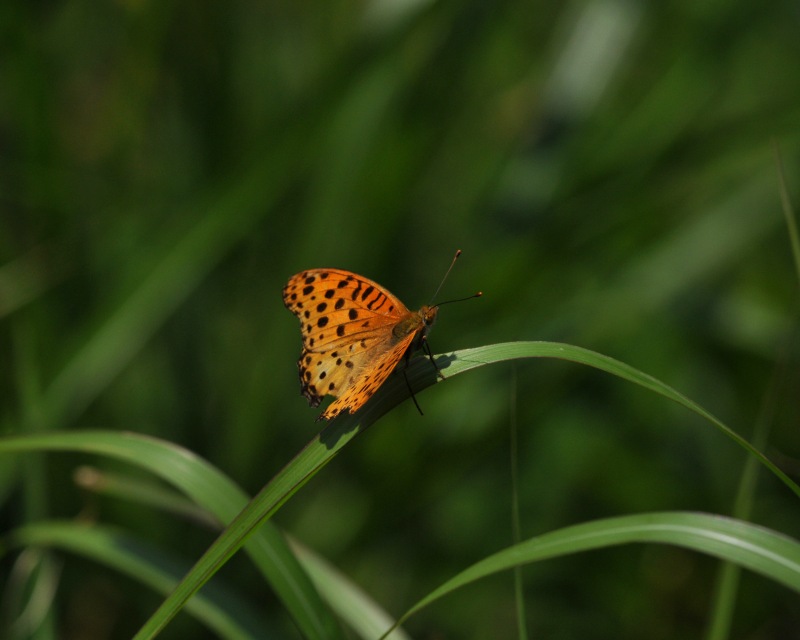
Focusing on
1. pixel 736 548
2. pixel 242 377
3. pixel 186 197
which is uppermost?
pixel 186 197

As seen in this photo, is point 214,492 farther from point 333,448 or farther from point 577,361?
point 577,361

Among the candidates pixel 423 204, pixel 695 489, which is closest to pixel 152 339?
pixel 423 204

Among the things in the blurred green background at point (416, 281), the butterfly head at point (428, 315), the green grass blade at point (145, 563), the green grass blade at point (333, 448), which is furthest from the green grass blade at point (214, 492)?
the blurred green background at point (416, 281)

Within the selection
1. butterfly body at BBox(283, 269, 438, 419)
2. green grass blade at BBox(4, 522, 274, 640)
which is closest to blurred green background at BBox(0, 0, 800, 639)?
green grass blade at BBox(4, 522, 274, 640)

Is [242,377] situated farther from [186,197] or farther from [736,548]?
[736,548]

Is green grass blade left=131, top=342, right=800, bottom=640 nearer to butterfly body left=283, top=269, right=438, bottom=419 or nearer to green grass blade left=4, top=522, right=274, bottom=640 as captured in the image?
butterfly body left=283, top=269, right=438, bottom=419

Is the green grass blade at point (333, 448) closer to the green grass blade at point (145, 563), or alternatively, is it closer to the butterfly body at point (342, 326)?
the butterfly body at point (342, 326)

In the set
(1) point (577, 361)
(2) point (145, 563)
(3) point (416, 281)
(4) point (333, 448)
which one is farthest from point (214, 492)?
(3) point (416, 281)
